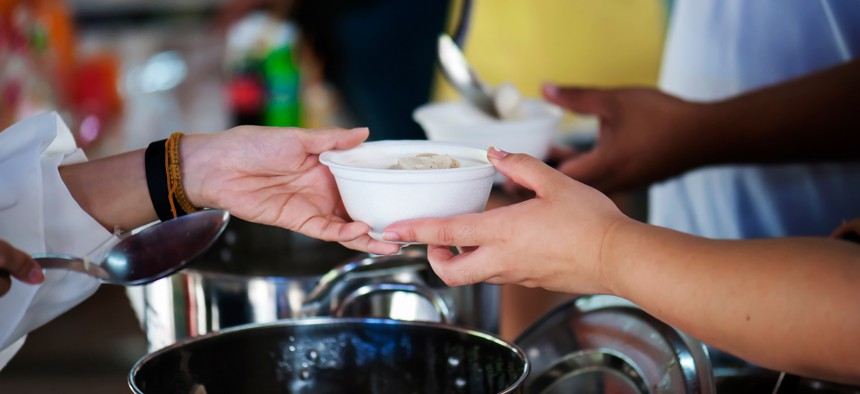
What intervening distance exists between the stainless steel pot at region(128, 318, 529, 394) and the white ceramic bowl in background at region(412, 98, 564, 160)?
0.48m

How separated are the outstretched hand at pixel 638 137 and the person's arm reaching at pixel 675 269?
2.18 ft

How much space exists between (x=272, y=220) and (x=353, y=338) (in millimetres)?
252

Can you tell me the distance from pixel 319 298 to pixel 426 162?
234mm

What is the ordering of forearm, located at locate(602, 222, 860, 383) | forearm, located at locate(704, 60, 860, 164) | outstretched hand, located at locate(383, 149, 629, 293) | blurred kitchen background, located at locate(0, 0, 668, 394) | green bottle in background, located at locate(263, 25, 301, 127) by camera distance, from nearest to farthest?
1. forearm, located at locate(602, 222, 860, 383)
2. outstretched hand, located at locate(383, 149, 629, 293)
3. forearm, located at locate(704, 60, 860, 164)
4. blurred kitchen background, located at locate(0, 0, 668, 394)
5. green bottle in background, located at locate(263, 25, 301, 127)

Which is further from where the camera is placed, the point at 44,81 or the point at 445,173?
the point at 44,81

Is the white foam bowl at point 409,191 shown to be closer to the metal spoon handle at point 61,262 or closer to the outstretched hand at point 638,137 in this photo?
the metal spoon handle at point 61,262

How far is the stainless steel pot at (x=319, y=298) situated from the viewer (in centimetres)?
102

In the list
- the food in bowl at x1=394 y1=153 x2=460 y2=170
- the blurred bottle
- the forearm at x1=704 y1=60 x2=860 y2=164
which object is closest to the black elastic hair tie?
the food in bowl at x1=394 y1=153 x2=460 y2=170

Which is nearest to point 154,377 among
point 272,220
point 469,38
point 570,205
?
point 272,220

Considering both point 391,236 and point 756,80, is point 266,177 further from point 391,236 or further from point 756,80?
point 756,80

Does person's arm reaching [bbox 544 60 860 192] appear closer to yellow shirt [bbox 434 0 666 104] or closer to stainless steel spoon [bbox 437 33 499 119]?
stainless steel spoon [bbox 437 33 499 119]

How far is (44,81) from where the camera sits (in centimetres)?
287

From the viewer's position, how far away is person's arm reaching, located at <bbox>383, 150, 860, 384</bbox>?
752 mm

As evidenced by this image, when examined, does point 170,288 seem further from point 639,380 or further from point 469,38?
point 469,38
